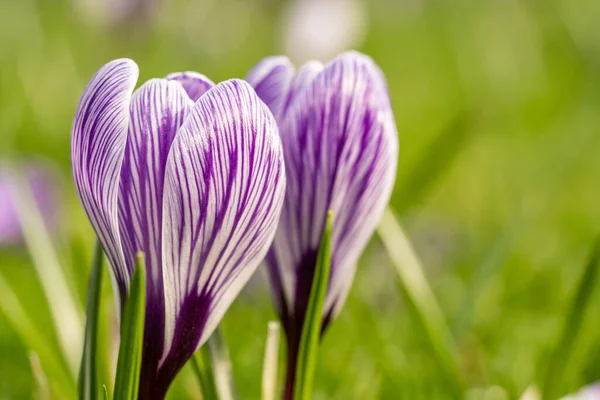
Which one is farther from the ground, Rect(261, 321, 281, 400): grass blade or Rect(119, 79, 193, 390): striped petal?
Rect(119, 79, 193, 390): striped petal

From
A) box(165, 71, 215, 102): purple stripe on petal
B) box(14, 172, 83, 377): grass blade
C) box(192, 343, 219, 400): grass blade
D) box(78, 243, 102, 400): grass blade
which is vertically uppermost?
box(165, 71, 215, 102): purple stripe on petal

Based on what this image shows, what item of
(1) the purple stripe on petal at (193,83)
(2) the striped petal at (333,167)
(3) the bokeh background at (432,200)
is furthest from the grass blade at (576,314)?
(1) the purple stripe on petal at (193,83)

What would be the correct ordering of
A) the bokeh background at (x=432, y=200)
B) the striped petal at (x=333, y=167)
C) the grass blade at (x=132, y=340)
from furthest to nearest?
1. the bokeh background at (x=432, y=200)
2. the striped petal at (x=333, y=167)
3. the grass blade at (x=132, y=340)

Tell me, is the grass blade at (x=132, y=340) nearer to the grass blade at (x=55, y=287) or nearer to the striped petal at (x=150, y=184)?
the striped petal at (x=150, y=184)

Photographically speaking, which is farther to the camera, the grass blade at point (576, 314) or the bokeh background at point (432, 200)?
the bokeh background at point (432, 200)

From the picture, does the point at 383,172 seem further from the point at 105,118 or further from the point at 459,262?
the point at 459,262

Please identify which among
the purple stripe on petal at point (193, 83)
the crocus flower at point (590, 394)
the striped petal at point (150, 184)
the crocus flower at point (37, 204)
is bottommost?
the crocus flower at point (37, 204)

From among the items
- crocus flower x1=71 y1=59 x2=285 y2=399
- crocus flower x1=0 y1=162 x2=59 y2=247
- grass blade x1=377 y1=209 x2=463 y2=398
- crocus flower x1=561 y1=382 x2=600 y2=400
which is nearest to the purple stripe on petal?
crocus flower x1=71 y1=59 x2=285 y2=399

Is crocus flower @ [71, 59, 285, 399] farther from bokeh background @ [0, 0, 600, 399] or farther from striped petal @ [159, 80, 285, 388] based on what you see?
bokeh background @ [0, 0, 600, 399]

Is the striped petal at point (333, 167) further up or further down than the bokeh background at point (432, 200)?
further up
